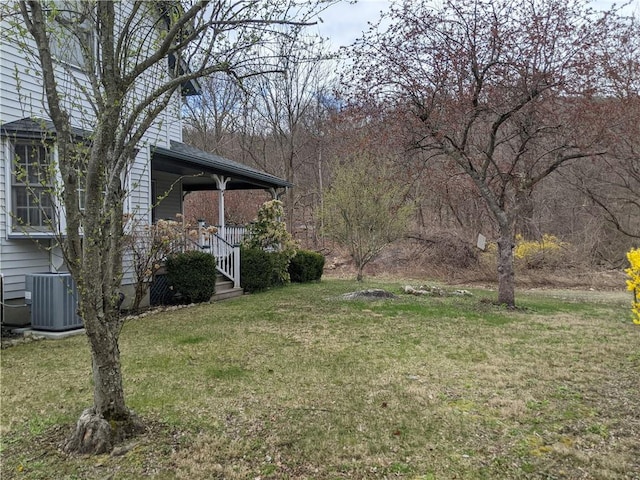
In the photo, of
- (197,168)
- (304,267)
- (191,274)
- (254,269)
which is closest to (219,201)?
(197,168)

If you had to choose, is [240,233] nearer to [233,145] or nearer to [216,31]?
[216,31]

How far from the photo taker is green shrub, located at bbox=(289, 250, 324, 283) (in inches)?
547

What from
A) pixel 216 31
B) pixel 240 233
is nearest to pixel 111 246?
pixel 216 31

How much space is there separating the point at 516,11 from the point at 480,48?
3.23 ft

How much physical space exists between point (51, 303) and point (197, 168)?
5.00m

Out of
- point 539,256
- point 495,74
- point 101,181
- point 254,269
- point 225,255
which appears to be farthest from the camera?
point 539,256

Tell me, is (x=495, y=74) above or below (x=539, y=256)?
above

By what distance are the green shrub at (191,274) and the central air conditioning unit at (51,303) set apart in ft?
8.74

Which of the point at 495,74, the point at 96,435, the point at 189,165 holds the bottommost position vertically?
the point at 96,435

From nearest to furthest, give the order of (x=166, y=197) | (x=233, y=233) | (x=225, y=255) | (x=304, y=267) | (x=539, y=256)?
1. (x=225, y=255)
2. (x=166, y=197)
3. (x=233, y=233)
4. (x=304, y=267)
5. (x=539, y=256)

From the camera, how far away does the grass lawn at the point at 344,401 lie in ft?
8.96

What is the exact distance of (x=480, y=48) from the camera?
8.38m

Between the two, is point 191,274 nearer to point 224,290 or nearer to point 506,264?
point 224,290

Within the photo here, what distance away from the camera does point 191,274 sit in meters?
9.04
